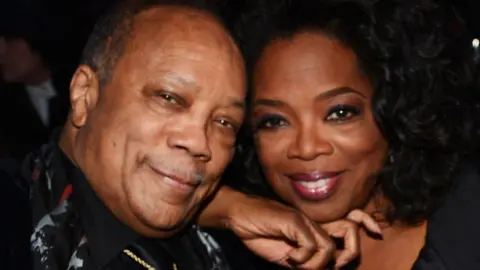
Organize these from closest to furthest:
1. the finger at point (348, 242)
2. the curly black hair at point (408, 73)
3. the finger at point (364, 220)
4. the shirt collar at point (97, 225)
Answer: the shirt collar at point (97, 225) < the finger at point (348, 242) < the finger at point (364, 220) < the curly black hair at point (408, 73)

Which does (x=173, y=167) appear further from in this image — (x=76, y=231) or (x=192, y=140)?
(x=76, y=231)

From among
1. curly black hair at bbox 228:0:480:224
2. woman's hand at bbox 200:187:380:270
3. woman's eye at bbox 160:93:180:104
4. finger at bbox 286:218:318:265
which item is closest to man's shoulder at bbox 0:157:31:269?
woman's eye at bbox 160:93:180:104

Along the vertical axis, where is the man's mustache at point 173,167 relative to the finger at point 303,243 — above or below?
above

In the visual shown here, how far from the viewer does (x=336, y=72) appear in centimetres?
215

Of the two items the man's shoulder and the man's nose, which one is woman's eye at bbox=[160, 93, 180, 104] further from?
the man's shoulder

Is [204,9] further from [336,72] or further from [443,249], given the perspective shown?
[443,249]

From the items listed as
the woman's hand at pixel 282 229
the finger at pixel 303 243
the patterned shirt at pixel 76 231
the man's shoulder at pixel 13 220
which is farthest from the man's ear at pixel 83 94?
the finger at pixel 303 243

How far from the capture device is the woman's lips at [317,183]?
2188 mm

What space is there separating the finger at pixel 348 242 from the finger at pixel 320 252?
0.07 metres

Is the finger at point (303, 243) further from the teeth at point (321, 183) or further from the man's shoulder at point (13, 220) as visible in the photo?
the man's shoulder at point (13, 220)

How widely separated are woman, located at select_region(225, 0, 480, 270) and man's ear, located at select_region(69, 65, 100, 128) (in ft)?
1.87

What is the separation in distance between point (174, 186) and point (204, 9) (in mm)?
498

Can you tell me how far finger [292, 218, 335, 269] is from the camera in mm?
Result: 1877

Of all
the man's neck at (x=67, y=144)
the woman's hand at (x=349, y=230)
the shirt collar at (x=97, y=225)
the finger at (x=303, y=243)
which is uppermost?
the man's neck at (x=67, y=144)
